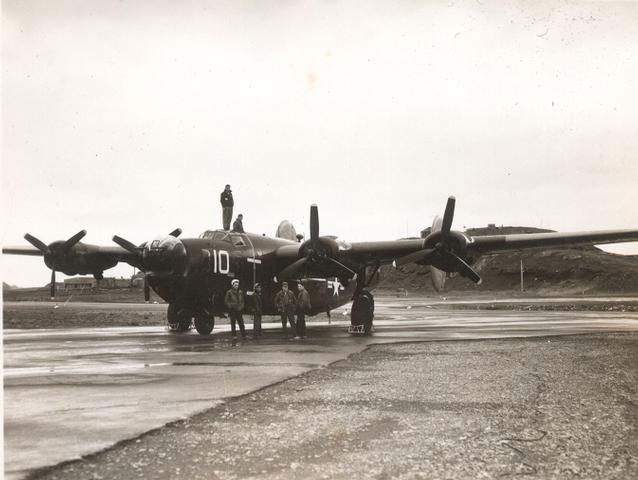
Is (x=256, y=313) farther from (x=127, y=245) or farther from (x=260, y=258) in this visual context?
(x=127, y=245)

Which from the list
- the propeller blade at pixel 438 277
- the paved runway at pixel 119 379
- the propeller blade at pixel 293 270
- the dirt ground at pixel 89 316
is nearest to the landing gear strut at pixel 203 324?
the paved runway at pixel 119 379

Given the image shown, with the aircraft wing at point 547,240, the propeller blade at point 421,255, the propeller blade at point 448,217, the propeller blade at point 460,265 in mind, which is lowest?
the propeller blade at point 460,265

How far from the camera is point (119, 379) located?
32.8ft

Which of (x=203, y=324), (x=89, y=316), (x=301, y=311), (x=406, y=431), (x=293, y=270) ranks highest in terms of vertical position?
(x=293, y=270)

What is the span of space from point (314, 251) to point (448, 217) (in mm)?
4433

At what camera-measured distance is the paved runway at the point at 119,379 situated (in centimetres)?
618

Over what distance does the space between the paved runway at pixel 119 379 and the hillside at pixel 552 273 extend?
78.1 meters

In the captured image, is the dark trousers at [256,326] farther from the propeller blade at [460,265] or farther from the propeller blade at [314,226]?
the propeller blade at [460,265]

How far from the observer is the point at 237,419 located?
7.03 m

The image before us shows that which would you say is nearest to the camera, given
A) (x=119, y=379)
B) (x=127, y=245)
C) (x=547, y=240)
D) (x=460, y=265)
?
(x=119, y=379)

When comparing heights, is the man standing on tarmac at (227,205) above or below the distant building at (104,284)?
above

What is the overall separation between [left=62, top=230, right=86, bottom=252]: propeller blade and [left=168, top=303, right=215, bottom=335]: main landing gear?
12.1 ft

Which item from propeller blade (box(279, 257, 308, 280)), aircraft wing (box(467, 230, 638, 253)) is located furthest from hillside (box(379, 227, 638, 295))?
propeller blade (box(279, 257, 308, 280))

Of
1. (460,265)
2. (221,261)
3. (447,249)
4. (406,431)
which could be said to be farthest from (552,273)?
(406,431)
